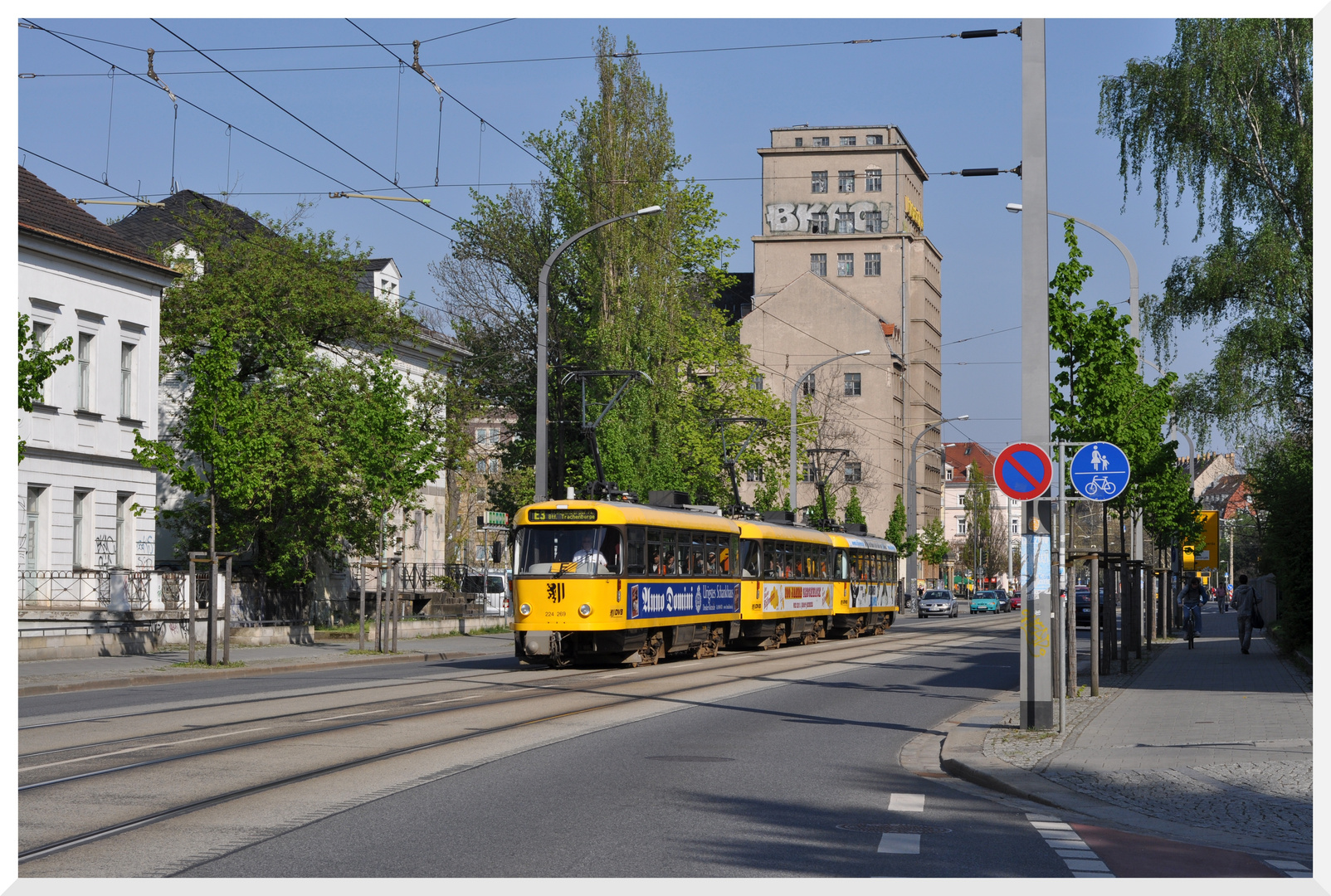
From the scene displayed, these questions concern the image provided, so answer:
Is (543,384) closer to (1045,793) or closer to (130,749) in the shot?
(130,749)

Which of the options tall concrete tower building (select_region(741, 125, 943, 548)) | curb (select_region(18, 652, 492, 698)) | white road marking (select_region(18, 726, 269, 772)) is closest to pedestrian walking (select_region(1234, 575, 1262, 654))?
curb (select_region(18, 652, 492, 698))

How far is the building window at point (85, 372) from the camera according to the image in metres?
35.8

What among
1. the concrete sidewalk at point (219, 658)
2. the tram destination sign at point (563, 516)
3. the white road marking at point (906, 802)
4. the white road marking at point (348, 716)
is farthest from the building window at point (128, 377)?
the white road marking at point (906, 802)

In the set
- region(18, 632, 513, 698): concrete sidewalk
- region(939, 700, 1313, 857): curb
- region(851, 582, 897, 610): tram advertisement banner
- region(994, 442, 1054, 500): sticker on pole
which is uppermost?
region(994, 442, 1054, 500): sticker on pole

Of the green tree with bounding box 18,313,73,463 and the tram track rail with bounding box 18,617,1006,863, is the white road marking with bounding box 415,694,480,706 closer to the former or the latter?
the tram track rail with bounding box 18,617,1006,863

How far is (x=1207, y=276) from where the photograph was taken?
32094mm

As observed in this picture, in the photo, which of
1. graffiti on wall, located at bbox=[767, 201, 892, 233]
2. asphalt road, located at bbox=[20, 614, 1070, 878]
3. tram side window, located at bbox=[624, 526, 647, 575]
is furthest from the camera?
graffiti on wall, located at bbox=[767, 201, 892, 233]

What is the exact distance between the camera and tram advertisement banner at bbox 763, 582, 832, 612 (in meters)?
33.6

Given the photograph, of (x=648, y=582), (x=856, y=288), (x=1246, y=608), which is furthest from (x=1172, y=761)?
(x=856, y=288)

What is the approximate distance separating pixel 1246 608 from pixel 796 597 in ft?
33.3

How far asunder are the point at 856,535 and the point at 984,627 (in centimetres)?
1179

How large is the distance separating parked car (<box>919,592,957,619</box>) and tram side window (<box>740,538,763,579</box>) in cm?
4221
